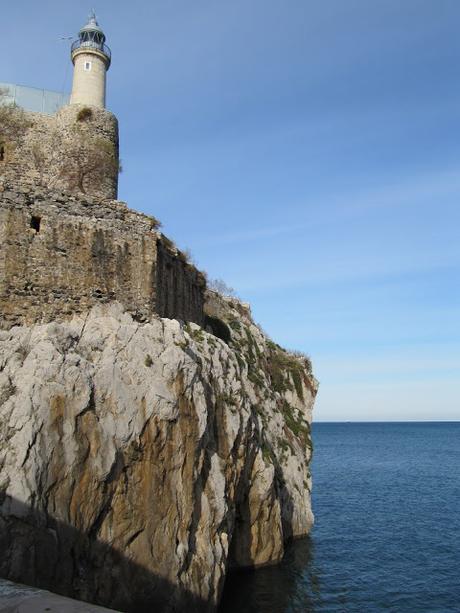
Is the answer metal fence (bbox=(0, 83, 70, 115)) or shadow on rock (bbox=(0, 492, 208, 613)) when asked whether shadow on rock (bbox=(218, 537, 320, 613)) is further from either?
metal fence (bbox=(0, 83, 70, 115))

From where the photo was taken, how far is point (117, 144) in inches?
998

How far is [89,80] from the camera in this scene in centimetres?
2631

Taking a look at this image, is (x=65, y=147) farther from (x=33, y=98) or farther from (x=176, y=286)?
(x=176, y=286)

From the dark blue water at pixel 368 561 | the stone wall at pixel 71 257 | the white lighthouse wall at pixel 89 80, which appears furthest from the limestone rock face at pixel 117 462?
the white lighthouse wall at pixel 89 80

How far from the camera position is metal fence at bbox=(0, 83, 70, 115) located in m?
25.4

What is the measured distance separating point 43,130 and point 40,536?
18.3 metres

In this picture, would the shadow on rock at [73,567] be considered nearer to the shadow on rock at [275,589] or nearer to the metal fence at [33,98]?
the shadow on rock at [275,589]

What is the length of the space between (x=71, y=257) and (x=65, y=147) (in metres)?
7.48

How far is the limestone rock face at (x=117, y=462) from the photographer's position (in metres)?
13.8

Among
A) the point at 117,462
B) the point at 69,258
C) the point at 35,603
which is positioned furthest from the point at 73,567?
the point at 35,603

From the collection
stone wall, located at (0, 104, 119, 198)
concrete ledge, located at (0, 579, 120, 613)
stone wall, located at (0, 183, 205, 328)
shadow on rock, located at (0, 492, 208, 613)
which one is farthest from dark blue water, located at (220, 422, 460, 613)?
concrete ledge, located at (0, 579, 120, 613)

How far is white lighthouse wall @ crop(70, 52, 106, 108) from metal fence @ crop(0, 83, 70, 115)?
4.00ft

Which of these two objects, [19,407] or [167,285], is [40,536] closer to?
[19,407]

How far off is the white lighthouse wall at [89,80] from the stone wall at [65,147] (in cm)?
152
